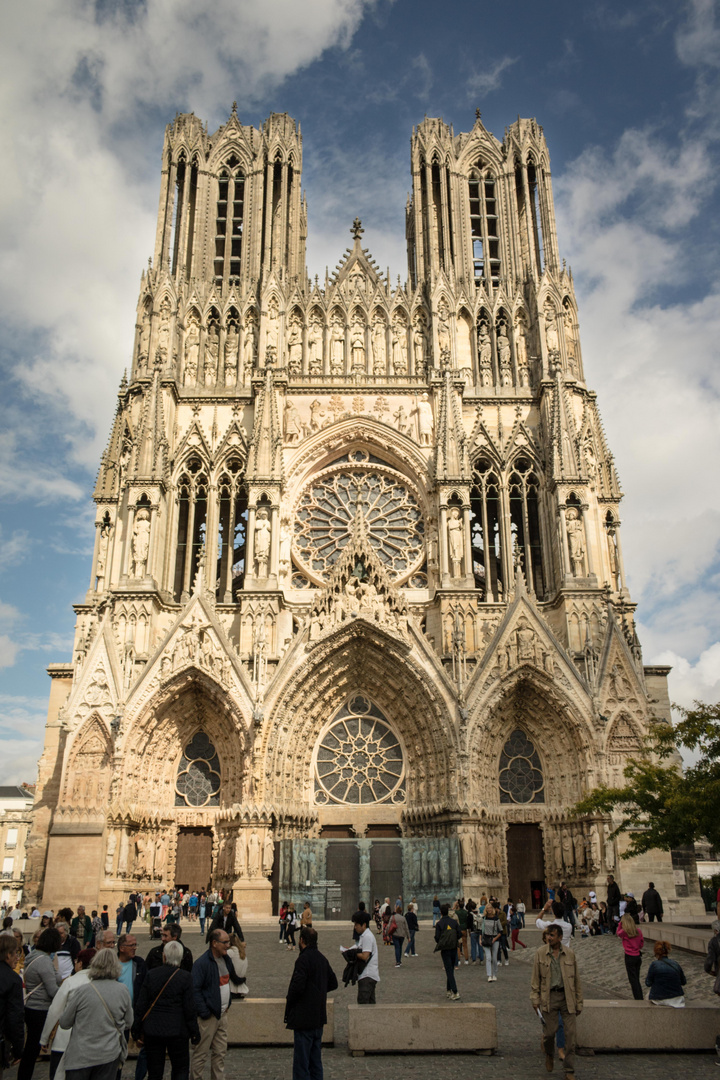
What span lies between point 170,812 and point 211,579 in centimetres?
705

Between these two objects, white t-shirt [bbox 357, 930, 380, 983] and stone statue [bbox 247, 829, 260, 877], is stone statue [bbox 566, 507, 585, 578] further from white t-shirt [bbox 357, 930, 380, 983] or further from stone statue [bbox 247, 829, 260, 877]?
white t-shirt [bbox 357, 930, 380, 983]

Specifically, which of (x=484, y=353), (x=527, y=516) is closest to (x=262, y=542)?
(x=527, y=516)

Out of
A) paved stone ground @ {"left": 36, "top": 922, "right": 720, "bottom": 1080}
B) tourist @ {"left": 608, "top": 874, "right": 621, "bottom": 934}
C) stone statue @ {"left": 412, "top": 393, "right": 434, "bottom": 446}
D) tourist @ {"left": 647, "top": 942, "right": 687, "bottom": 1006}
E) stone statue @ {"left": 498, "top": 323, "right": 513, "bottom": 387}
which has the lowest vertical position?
paved stone ground @ {"left": 36, "top": 922, "right": 720, "bottom": 1080}

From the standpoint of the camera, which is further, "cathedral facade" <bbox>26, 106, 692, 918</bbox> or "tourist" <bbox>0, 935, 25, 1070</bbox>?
"cathedral facade" <bbox>26, 106, 692, 918</bbox>

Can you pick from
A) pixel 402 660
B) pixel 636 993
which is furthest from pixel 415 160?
pixel 636 993

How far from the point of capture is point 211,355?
32.1m

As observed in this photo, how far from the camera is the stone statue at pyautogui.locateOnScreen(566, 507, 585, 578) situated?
91.2 ft

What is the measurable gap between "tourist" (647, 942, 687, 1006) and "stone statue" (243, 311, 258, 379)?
25128 millimetres

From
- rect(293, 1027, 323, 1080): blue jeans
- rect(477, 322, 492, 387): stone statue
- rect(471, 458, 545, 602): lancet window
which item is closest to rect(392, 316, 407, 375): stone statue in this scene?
rect(477, 322, 492, 387): stone statue

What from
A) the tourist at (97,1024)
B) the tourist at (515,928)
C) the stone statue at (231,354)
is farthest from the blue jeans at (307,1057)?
the stone statue at (231,354)

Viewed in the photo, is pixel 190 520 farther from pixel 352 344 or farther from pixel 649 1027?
pixel 649 1027

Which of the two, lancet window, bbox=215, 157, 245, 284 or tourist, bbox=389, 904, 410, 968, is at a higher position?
lancet window, bbox=215, 157, 245, 284

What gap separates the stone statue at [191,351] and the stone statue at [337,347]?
15.3 ft

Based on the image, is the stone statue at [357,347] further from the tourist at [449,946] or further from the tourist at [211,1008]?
the tourist at [211,1008]
